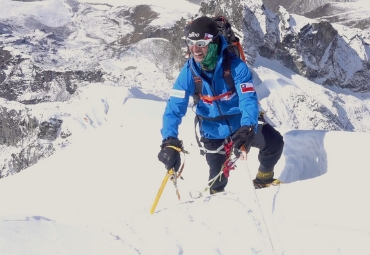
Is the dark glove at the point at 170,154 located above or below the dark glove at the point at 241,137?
below

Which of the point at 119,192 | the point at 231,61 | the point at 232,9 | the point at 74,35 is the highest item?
the point at 231,61

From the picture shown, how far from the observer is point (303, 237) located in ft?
15.1

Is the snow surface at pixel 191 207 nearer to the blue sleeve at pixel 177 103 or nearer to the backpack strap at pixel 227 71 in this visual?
the blue sleeve at pixel 177 103

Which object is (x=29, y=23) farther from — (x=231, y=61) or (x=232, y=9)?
(x=231, y=61)

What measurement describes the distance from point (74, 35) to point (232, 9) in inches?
3087

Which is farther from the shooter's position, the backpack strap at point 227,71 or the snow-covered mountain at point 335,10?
the snow-covered mountain at point 335,10

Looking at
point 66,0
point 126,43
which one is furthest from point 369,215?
point 66,0

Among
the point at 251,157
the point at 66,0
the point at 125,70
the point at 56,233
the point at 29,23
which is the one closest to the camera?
the point at 56,233

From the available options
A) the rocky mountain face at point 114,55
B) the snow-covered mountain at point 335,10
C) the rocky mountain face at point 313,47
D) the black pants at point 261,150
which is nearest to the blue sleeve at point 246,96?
the black pants at point 261,150

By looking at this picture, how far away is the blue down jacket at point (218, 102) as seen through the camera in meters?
5.53

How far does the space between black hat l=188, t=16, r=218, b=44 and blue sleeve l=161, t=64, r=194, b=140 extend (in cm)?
48

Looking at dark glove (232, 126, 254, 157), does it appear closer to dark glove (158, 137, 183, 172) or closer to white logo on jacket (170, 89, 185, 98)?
dark glove (158, 137, 183, 172)

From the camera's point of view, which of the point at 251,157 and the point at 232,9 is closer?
the point at 251,157

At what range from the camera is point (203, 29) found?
558 cm
